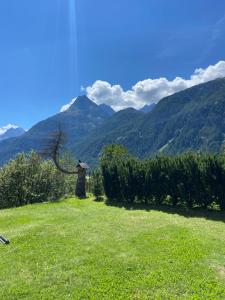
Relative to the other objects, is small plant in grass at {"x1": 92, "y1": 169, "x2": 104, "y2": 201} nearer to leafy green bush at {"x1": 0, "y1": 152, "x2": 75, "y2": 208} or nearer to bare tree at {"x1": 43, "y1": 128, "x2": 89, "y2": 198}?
bare tree at {"x1": 43, "y1": 128, "x2": 89, "y2": 198}

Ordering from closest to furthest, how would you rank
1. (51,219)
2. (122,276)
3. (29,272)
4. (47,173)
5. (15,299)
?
(15,299), (122,276), (29,272), (51,219), (47,173)

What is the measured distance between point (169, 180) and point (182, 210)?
14.6ft

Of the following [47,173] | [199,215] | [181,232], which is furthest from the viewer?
[47,173]

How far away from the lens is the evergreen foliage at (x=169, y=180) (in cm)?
3719

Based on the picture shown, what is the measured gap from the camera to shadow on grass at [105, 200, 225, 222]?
3439 centimetres

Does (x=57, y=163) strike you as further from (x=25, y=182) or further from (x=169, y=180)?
(x=169, y=180)

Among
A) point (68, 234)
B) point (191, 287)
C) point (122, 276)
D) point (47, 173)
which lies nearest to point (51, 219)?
point (68, 234)

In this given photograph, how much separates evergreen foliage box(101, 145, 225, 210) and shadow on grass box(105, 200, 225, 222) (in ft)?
3.58

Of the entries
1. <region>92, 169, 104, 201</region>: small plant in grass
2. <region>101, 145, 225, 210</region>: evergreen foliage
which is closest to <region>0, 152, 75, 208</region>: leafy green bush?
<region>92, 169, 104, 201</region>: small plant in grass

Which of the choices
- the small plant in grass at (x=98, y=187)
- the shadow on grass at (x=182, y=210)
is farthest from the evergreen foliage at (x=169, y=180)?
the small plant in grass at (x=98, y=187)

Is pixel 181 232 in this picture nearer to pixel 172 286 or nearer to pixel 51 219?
pixel 172 286

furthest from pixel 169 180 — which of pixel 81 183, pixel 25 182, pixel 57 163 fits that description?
pixel 25 182

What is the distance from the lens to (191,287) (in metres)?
13.9

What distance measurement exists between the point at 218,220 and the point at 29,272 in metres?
20.9
